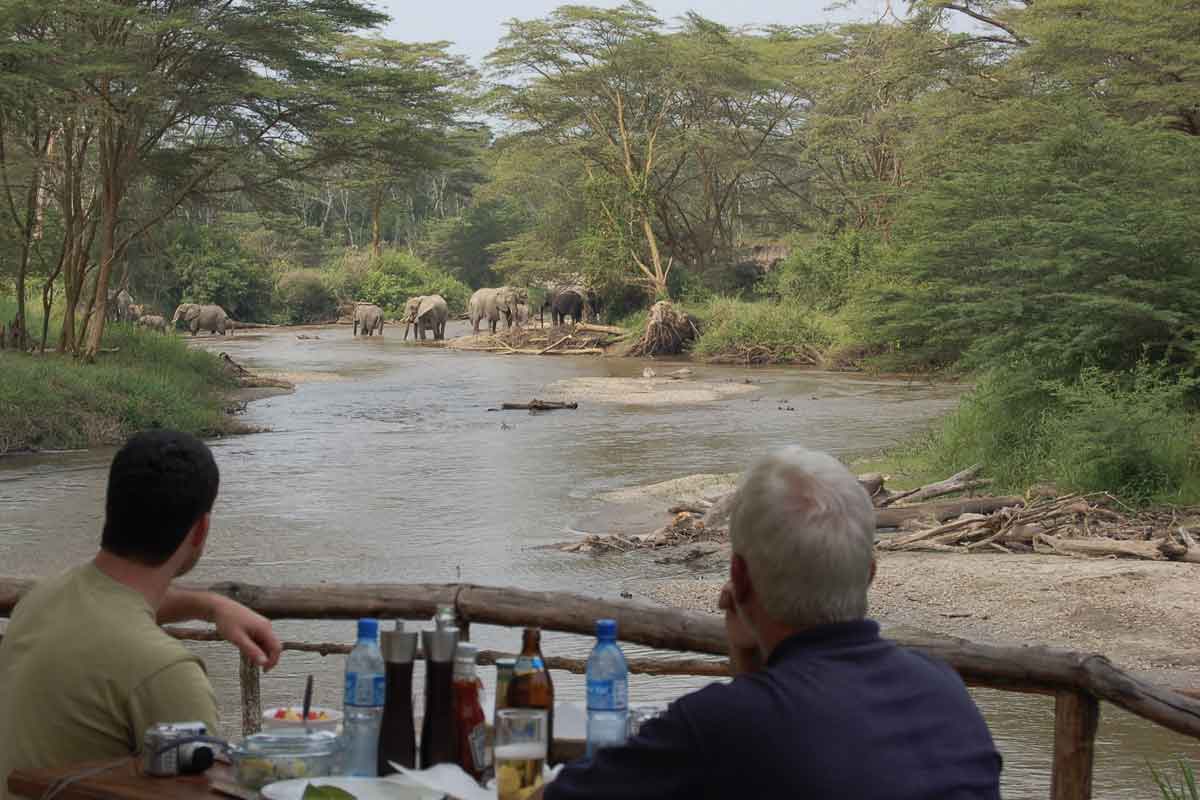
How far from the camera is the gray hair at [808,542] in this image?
1978 millimetres

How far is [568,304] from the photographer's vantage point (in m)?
38.5

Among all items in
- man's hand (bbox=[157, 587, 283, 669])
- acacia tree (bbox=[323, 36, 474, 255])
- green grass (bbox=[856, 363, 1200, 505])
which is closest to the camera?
man's hand (bbox=[157, 587, 283, 669])

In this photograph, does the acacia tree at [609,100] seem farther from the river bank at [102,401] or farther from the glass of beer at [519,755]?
the glass of beer at [519,755]

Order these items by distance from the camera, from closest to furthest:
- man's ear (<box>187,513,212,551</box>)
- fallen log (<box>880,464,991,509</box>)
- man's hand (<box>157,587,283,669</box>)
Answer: man's ear (<box>187,513,212,551</box>) → man's hand (<box>157,587,283,669</box>) → fallen log (<box>880,464,991,509</box>)

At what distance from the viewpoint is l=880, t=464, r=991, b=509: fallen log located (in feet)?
35.3

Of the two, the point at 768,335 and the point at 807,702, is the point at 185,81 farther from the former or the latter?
the point at 807,702

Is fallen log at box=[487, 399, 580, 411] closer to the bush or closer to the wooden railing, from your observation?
the wooden railing

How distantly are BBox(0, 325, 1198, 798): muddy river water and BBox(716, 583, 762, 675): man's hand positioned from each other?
3597 mm

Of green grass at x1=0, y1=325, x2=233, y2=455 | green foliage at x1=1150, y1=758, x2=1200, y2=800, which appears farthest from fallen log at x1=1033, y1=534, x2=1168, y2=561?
green grass at x1=0, y1=325, x2=233, y2=455

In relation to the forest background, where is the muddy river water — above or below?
below

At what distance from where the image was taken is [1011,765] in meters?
5.78

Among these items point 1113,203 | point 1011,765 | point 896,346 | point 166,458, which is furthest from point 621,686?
point 896,346

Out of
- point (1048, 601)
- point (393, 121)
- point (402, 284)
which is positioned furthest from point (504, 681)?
point (402, 284)

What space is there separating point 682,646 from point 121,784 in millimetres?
1472
